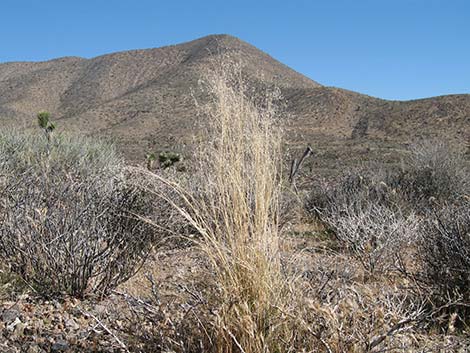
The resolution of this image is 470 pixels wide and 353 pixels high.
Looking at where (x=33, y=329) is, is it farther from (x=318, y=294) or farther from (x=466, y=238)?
(x=466, y=238)

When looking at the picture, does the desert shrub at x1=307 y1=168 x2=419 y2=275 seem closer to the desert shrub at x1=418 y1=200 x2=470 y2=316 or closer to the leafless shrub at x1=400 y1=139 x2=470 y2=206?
the desert shrub at x1=418 y1=200 x2=470 y2=316

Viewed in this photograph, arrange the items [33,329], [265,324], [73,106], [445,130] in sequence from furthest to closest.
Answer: [73,106]
[445,130]
[33,329]
[265,324]

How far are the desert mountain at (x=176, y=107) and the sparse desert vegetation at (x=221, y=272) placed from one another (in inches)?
478

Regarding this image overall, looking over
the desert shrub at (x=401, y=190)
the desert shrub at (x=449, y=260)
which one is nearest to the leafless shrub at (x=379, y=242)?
the desert shrub at (x=401, y=190)

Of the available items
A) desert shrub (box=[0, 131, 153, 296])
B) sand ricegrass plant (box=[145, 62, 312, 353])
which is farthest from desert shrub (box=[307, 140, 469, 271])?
sand ricegrass plant (box=[145, 62, 312, 353])

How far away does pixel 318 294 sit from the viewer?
2977mm

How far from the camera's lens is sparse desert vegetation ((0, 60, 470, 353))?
2674mm

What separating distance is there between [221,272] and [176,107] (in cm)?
4967

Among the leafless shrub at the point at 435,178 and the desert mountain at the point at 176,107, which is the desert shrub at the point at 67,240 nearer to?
the leafless shrub at the point at 435,178

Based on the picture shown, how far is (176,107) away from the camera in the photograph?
51.7 m

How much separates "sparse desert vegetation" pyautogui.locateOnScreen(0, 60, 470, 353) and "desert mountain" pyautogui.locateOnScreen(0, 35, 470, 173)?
12130 mm

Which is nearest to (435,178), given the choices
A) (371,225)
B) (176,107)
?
(371,225)

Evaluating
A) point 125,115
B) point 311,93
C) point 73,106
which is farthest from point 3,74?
point 311,93

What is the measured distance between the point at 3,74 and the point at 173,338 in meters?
102
